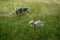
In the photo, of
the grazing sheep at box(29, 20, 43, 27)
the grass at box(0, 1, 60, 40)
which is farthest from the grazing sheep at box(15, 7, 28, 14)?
the grazing sheep at box(29, 20, 43, 27)

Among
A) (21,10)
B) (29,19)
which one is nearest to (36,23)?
(29,19)

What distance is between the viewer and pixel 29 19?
239cm

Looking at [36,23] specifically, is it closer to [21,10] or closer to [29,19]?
[29,19]

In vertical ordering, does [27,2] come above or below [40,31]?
above

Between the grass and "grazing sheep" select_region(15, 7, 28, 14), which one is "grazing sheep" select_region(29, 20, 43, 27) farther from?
"grazing sheep" select_region(15, 7, 28, 14)

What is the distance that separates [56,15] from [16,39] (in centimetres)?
41

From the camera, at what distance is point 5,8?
2.46m

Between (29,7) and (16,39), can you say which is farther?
(29,7)

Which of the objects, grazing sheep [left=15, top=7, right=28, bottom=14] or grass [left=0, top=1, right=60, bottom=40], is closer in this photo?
grass [left=0, top=1, right=60, bottom=40]

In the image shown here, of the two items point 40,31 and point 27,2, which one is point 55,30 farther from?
point 27,2

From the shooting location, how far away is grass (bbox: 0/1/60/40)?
230cm

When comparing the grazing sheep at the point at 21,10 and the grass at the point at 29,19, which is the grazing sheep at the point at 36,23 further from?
the grazing sheep at the point at 21,10

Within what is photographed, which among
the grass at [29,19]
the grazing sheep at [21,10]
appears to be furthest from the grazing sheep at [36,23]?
the grazing sheep at [21,10]


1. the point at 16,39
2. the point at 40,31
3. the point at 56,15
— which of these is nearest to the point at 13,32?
the point at 16,39
